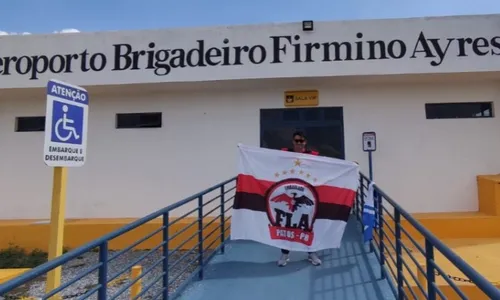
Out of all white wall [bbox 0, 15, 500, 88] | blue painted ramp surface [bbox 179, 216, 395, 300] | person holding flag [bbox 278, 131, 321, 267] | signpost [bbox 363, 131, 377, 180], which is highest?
white wall [bbox 0, 15, 500, 88]

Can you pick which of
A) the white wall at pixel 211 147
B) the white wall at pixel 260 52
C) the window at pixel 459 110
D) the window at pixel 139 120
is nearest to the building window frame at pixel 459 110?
the window at pixel 459 110

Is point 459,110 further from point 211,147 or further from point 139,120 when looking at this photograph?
point 139,120

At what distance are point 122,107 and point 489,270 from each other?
7029mm

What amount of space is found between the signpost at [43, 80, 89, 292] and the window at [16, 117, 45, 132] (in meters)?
6.21

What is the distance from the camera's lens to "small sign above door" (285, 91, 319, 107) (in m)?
7.64

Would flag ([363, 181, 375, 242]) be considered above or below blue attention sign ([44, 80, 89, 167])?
below

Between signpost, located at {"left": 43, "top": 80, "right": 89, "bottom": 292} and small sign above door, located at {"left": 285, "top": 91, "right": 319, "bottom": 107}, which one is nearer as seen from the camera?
signpost, located at {"left": 43, "top": 80, "right": 89, "bottom": 292}

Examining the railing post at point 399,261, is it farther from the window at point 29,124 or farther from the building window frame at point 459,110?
the window at point 29,124

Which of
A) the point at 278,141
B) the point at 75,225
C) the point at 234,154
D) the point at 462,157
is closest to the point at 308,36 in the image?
the point at 278,141

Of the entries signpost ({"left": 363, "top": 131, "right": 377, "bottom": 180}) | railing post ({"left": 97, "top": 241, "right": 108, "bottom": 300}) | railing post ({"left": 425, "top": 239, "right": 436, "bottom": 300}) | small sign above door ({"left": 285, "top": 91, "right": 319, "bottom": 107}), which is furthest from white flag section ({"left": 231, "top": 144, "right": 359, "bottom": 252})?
small sign above door ({"left": 285, "top": 91, "right": 319, "bottom": 107})

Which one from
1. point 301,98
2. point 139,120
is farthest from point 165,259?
point 139,120

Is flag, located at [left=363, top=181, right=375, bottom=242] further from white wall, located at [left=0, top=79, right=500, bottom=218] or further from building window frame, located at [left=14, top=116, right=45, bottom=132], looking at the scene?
building window frame, located at [left=14, top=116, right=45, bottom=132]

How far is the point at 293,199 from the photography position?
168 inches

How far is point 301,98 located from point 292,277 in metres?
4.44
